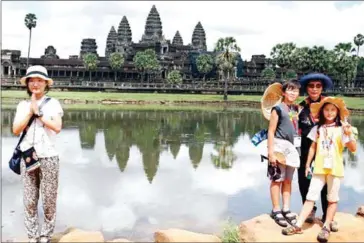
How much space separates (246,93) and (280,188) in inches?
2131

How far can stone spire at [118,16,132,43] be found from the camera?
87562 mm

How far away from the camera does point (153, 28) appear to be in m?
86.9

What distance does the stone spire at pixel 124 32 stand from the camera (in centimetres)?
8756

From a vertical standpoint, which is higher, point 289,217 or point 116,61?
point 116,61

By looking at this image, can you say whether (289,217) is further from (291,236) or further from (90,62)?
(90,62)

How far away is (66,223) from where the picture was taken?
22.5ft

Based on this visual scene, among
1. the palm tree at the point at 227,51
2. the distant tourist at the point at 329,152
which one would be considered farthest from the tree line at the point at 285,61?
the distant tourist at the point at 329,152

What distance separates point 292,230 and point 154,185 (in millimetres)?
4770

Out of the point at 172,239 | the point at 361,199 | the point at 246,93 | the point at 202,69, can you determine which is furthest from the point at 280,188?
the point at 202,69

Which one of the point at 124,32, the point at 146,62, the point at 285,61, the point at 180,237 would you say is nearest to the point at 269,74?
the point at 285,61

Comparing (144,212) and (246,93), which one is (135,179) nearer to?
(144,212)

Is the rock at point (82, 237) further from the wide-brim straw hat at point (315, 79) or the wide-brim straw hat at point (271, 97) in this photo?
the wide-brim straw hat at point (315, 79)

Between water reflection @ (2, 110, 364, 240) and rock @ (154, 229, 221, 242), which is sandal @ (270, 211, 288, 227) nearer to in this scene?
rock @ (154, 229, 221, 242)

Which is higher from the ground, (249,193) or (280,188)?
(280,188)
